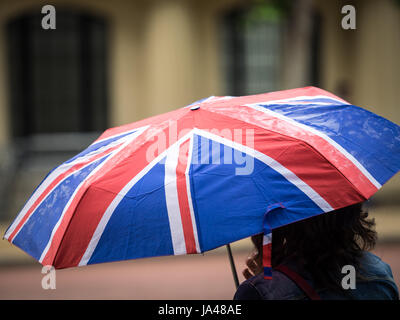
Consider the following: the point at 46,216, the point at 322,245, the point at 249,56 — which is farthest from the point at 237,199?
the point at 249,56

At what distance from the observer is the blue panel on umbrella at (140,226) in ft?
6.53

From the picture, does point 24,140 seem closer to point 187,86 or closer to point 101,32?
point 101,32

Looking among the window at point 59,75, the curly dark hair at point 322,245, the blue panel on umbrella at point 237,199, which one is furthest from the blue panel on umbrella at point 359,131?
the window at point 59,75

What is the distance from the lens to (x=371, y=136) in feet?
7.39

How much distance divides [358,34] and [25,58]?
25.9ft

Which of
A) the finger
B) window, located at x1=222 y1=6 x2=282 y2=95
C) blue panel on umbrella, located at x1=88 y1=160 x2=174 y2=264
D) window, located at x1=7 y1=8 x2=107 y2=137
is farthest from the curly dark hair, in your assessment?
window, located at x1=7 y1=8 x2=107 y2=137

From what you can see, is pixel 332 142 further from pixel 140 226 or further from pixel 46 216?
pixel 46 216

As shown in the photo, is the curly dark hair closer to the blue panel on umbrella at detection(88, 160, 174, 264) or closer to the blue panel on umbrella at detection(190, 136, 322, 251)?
the blue panel on umbrella at detection(190, 136, 322, 251)

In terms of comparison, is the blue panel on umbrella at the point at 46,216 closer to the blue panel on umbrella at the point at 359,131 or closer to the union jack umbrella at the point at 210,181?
the union jack umbrella at the point at 210,181

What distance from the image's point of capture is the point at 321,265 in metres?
1.99

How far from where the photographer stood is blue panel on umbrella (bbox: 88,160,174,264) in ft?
6.53

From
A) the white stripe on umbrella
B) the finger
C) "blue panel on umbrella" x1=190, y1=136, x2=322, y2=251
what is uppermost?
the white stripe on umbrella

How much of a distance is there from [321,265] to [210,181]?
1.58 feet

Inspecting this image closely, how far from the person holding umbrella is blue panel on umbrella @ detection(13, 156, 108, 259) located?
2.46ft
